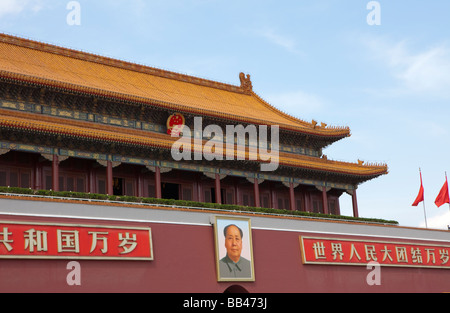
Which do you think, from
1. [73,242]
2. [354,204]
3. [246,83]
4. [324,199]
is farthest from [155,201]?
[246,83]

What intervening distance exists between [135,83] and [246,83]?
831 centimetres

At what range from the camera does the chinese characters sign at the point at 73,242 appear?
19.7 m

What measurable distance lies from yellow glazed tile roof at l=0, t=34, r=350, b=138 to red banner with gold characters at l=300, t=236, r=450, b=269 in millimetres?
6171

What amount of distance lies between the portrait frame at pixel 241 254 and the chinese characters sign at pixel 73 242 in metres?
2.72

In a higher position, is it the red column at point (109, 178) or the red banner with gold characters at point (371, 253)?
the red column at point (109, 178)

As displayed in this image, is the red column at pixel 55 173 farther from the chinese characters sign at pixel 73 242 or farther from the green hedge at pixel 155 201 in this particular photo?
the chinese characters sign at pixel 73 242

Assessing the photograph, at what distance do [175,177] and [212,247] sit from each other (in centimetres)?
495

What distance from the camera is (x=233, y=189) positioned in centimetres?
2986

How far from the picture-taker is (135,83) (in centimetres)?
3062

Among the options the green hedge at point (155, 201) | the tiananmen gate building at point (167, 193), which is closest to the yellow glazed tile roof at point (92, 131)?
the tiananmen gate building at point (167, 193)

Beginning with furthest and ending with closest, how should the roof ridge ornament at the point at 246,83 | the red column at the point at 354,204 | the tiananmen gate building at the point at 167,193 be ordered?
the roof ridge ornament at the point at 246,83
the red column at the point at 354,204
the tiananmen gate building at the point at 167,193

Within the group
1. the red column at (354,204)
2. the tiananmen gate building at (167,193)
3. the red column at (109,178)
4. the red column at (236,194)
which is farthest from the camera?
the red column at (354,204)
